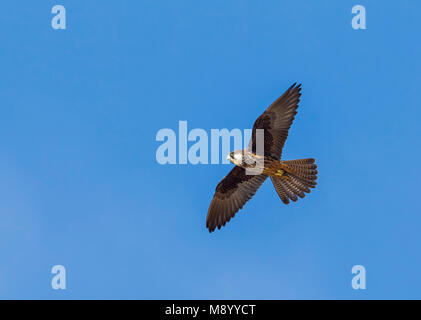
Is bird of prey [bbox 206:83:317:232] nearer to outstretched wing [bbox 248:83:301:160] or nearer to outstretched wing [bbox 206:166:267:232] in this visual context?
outstretched wing [bbox 248:83:301:160]

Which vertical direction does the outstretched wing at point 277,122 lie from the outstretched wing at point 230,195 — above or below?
above

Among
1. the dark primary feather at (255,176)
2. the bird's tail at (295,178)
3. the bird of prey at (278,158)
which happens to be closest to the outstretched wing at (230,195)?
the dark primary feather at (255,176)

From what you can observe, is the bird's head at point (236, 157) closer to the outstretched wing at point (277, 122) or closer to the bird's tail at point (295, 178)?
the outstretched wing at point (277, 122)
